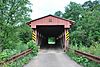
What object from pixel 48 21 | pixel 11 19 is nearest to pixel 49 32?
pixel 48 21

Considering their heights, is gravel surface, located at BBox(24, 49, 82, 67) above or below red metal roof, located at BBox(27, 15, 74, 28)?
below

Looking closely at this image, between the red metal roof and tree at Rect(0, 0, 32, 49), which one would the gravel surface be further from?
the red metal roof

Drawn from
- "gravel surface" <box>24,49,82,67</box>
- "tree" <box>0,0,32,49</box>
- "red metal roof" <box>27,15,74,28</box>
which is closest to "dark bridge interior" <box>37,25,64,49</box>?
"red metal roof" <box>27,15,74,28</box>

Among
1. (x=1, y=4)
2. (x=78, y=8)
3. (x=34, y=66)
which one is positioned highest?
(x=78, y=8)

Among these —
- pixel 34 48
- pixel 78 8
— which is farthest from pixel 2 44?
pixel 78 8

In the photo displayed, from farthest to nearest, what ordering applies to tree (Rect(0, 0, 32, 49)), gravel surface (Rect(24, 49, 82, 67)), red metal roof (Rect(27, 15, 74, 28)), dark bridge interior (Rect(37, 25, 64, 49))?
1. dark bridge interior (Rect(37, 25, 64, 49))
2. red metal roof (Rect(27, 15, 74, 28))
3. tree (Rect(0, 0, 32, 49))
4. gravel surface (Rect(24, 49, 82, 67))

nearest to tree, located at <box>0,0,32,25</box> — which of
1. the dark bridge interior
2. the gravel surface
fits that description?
the gravel surface

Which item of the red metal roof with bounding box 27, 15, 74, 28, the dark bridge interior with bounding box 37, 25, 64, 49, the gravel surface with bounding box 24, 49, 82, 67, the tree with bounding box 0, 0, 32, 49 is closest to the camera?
the gravel surface with bounding box 24, 49, 82, 67

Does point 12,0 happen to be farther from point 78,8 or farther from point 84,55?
point 78,8

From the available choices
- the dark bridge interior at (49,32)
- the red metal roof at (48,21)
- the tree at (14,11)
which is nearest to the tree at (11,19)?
the tree at (14,11)

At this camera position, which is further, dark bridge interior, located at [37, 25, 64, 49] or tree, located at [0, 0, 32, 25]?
dark bridge interior, located at [37, 25, 64, 49]

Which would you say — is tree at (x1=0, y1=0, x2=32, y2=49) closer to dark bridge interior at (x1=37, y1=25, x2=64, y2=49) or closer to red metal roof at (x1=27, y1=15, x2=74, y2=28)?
red metal roof at (x1=27, y1=15, x2=74, y2=28)

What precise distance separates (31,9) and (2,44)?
285 cm

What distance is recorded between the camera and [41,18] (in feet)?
98.2
